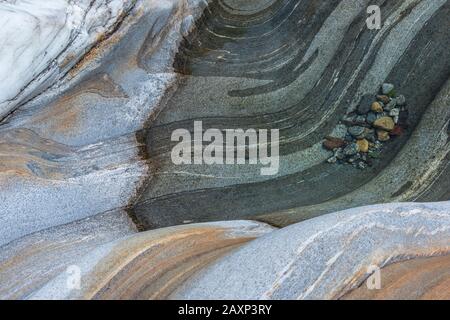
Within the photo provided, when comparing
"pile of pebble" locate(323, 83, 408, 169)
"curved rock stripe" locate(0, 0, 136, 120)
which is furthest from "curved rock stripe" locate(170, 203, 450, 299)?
"curved rock stripe" locate(0, 0, 136, 120)

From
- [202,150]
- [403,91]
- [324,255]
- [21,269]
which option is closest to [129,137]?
[202,150]

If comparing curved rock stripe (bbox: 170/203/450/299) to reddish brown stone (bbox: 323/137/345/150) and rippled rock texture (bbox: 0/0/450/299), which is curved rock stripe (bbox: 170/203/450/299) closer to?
rippled rock texture (bbox: 0/0/450/299)

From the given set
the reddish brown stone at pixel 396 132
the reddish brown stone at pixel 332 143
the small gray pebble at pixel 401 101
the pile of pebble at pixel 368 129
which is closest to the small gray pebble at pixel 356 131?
the pile of pebble at pixel 368 129

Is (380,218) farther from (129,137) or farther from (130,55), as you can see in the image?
(130,55)

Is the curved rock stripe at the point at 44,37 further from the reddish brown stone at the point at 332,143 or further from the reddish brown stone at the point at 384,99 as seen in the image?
the reddish brown stone at the point at 384,99

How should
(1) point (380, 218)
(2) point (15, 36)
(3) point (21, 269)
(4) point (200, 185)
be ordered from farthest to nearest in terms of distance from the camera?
(4) point (200, 185), (2) point (15, 36), (3) point (21, 269), (1) point (380, 218)

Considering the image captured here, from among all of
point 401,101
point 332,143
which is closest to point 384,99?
point 401,101

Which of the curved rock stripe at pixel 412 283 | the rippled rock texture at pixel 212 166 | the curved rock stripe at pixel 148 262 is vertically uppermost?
the rippled rock texture at pixel 212 166
